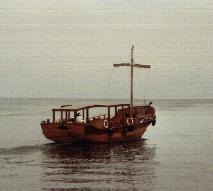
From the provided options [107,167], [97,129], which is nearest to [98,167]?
[107,167]

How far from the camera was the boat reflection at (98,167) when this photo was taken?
22530 millimetres

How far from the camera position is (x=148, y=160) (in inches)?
1257

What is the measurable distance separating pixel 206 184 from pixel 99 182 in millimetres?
5130

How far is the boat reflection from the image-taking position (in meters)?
22.5

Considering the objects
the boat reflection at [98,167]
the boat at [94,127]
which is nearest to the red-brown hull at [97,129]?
the boat at [94,127]

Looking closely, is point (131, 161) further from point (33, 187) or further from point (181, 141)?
point (181, 141)

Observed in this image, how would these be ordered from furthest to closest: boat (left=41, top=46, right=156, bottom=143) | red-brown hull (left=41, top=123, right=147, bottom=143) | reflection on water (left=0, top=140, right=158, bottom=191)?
boat (left=41, top=46, right=156, bottom=143)
red-brown hull (left=41, top=123, right=147, bottom=143)
reflection on water (left=0, top=140, right=158, bottom=191)

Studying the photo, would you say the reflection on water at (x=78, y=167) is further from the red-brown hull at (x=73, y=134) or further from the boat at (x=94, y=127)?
the boat at (x=94, y=127)

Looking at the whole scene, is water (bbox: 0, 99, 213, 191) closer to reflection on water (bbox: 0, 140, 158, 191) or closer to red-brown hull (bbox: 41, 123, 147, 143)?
reflection on water (bbox: 0, 140, 158, 191)

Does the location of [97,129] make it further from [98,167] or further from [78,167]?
[78,167]

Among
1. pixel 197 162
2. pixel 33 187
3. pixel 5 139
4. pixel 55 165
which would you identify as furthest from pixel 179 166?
pixel 5 139

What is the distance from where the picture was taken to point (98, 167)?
2817cm

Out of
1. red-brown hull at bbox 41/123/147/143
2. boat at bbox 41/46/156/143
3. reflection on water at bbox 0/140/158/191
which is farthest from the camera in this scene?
boat at bbox 41/46/156/143

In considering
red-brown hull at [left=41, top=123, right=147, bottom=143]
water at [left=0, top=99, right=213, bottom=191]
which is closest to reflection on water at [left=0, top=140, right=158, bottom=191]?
water at [left=0, top=99, right=213, bottom=191]
